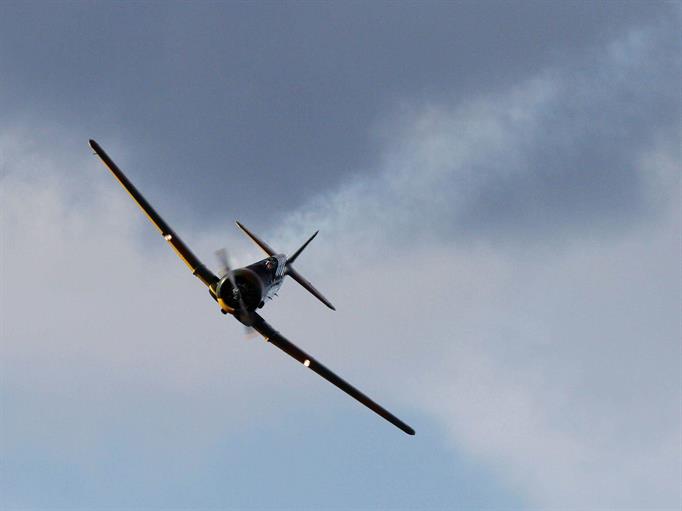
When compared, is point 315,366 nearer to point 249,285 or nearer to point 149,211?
point 249,285

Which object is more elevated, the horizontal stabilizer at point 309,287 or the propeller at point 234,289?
the horizontal stabilizer at point 309,287

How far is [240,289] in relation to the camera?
161ft

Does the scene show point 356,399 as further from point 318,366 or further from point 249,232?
point 249,232

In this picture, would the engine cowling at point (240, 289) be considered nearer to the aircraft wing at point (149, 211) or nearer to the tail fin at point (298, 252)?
the aircraft wing at point (149, 211)

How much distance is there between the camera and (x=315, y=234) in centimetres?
6197

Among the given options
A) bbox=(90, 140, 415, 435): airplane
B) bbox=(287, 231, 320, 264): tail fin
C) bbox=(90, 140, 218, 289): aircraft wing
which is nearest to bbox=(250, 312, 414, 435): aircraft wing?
bbox=(90, 140, 415, 435): airplane

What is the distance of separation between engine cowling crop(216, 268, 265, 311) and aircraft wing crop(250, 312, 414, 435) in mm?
1949

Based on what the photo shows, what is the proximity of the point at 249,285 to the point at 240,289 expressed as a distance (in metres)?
0.72

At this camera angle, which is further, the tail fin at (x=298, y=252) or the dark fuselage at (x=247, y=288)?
the tail fin at (x=298, y=252)

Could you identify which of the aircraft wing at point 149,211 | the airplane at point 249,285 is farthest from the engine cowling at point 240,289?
the aircraft wing at point 149,211

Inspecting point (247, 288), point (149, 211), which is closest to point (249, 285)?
point (247, 288)

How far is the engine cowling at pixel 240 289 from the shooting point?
4903cm

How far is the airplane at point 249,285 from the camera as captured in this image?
4919 centimetres

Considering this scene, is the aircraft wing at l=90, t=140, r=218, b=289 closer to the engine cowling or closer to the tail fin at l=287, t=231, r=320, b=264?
the engine cowling
